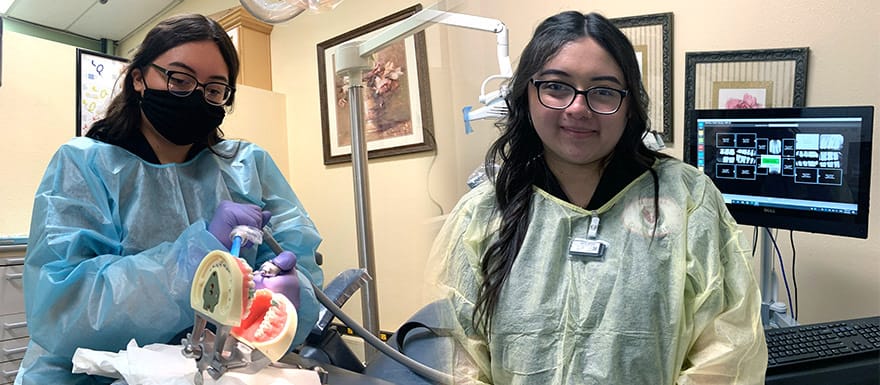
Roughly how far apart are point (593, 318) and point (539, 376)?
0.30 feet

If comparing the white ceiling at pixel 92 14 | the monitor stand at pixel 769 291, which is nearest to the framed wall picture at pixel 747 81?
the monitor stand at pixel 769 291

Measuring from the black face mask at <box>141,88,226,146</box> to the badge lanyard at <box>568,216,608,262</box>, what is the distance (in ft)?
2.84

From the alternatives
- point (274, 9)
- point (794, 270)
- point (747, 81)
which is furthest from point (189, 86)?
point (794, 270)

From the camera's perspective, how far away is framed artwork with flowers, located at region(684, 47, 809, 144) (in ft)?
3.51

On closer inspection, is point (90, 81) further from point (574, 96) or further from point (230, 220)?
point (574, 96)

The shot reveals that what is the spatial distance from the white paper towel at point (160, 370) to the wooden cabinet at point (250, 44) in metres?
1.99

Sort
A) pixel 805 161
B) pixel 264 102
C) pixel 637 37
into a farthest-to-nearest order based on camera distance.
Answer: pixel 264 102 → pixel 805 161 → pixel 637 37

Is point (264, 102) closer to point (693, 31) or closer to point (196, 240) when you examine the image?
point (196, 240)

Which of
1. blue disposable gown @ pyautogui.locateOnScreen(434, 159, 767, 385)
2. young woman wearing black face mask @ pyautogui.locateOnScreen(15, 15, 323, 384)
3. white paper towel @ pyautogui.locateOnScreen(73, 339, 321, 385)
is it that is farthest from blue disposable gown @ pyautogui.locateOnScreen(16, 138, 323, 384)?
blue disposable gown @ pyautogui.locateOnScreen(434, 159, 767, 385)

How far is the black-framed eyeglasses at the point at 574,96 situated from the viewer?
547mm

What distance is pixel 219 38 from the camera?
113cm

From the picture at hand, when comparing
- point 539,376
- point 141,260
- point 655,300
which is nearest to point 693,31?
point 655,300

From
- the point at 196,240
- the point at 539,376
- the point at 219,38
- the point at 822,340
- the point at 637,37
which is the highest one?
the point at 219,38

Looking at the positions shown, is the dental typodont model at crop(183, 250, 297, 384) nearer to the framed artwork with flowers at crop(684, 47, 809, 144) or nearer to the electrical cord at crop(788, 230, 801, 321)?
the framed artwork with flowers at crop(684, 47, 809, 144)
